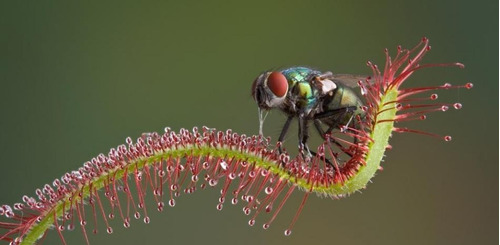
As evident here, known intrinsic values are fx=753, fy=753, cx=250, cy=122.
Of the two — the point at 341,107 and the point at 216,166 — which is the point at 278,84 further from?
the point at 216,166

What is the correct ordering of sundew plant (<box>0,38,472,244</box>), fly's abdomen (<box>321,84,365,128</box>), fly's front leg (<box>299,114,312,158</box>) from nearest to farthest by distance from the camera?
sundew plant (<box>0,38,472,244</box>) < fly's front leg (<box>299,114,312,158</box>) < fly's abdomen (<box>321,84,365,128</box>)

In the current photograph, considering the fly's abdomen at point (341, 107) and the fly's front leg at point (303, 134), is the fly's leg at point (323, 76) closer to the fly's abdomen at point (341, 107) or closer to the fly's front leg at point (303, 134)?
the fly's abdomen at point (341, 107)

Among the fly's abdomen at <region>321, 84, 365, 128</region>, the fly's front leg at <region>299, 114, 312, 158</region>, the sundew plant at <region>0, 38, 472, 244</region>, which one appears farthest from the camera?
the fly's abdomen at <region>321, 84, 365, 128</region>

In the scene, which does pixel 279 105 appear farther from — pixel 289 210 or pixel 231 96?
pixel 231 96

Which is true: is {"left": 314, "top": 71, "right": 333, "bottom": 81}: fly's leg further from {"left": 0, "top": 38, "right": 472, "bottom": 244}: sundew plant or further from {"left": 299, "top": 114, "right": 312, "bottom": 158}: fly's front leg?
{"left": 0, "top": 38, "right": 472, "bottom": 244}: sundew plant

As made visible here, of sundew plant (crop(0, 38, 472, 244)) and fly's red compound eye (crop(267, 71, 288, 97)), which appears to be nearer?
sundew plant (crop(0, 38, 472, 244))

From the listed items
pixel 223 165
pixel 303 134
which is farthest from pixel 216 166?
pixel 303 134

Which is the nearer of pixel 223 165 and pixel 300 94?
pixel 223 165

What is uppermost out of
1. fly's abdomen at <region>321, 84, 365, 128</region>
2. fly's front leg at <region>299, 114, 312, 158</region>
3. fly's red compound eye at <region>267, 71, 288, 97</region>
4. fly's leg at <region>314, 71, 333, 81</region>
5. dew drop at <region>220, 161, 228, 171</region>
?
fly's leg at <region>314, 71, 333, 81</region>

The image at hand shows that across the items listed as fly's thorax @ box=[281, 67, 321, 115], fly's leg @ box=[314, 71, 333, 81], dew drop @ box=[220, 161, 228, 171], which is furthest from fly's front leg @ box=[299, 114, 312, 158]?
dew drop @ box=[220, 161, 228, 171]
